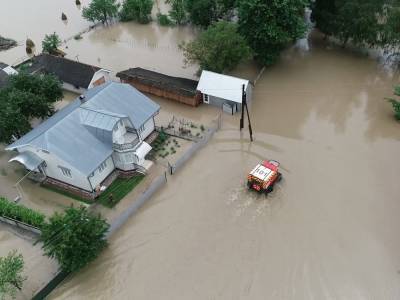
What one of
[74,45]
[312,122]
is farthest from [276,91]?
[74,45]

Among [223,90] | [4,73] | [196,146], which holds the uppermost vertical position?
[4,73]

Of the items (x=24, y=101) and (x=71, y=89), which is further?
(x=71, y=89)

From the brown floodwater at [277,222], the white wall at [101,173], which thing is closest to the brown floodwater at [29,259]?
the brown floodwater at [277,222]

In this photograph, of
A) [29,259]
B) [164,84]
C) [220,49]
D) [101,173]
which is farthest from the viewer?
[164,84]

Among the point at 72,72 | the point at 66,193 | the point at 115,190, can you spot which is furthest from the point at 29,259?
the point at 72,72

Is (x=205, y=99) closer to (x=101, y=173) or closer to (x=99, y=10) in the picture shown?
(x=101, y=173)

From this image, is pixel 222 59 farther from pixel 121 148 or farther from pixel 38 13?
pixel 38 13

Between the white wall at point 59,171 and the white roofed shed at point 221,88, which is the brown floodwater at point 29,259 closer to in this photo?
the white wall at point 59,171

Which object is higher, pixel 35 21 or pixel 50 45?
pixel 50 45
